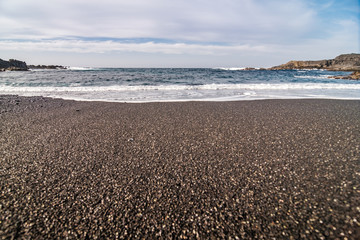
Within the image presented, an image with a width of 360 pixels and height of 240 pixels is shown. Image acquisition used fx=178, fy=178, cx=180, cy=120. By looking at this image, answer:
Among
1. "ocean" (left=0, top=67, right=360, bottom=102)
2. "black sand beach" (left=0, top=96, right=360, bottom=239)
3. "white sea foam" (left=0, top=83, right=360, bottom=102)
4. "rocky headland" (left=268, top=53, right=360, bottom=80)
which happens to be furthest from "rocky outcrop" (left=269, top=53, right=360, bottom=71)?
"black sand beach" (left=0, top=96, right=360, bottom=239)

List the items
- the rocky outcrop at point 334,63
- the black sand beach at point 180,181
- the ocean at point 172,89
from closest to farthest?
the black sand beach at point 180,181, the ocean at point 172,89, the rocky outcrop at point 334,63

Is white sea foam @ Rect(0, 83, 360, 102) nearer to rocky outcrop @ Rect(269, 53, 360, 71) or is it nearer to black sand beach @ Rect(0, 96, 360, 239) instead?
black sand beach @ Rect(0, 96, 360, 239)

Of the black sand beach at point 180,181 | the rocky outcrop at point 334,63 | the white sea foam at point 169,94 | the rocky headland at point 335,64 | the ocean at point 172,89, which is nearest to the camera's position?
the black sand beach at point 180,181

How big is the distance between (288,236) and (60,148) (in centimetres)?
526

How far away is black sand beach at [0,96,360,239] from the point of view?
2.46 m

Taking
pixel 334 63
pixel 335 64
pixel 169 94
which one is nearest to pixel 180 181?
pixel 169 94

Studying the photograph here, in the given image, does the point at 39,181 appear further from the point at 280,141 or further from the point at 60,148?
the point at 280,141

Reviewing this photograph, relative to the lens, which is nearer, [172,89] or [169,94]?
[169,94]

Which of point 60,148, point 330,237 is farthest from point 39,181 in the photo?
point 330,237

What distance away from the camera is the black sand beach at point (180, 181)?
246 cm

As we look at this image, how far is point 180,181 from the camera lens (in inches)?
134

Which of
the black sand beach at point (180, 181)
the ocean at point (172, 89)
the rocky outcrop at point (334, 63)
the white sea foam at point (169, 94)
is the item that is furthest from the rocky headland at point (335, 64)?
the black sand beach at point (180, 181)

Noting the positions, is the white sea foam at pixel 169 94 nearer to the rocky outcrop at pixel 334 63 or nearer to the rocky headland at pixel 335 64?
the rocky headland at pixel 335 64

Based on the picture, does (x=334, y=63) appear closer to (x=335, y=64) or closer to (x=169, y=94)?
(x=335, y=64)
